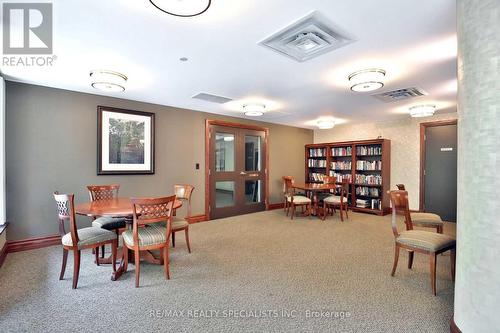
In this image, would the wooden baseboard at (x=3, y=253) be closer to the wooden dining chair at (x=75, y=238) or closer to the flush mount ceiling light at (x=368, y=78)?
the wooden dining chair at (x=75, y=238)

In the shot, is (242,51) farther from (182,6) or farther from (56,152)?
(56,152)

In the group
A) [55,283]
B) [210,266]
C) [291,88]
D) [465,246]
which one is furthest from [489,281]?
[55,283]

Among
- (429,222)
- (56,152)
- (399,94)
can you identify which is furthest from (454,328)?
(56,152)

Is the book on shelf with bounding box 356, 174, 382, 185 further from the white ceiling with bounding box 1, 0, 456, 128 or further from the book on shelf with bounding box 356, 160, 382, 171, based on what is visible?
the white ceiling with bounding box 1, 0, 456, 128

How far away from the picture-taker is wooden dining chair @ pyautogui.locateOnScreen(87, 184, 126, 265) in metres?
3.22

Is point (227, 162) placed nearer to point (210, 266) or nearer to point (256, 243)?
point (256, 243)

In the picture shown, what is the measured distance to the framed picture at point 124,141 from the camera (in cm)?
431

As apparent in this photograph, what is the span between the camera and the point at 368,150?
6617mm

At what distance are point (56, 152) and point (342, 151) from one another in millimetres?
6453

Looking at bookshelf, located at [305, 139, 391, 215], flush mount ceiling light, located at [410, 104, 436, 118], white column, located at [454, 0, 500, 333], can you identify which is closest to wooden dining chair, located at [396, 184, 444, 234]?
white column, located at [454, 0, 500, 333]

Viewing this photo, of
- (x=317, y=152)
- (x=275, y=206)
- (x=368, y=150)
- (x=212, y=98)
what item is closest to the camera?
(x=212, y=98)

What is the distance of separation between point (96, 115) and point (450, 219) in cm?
748

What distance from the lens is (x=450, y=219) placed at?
18.3 feet

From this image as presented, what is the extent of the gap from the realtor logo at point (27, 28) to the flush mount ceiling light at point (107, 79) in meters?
0.55
